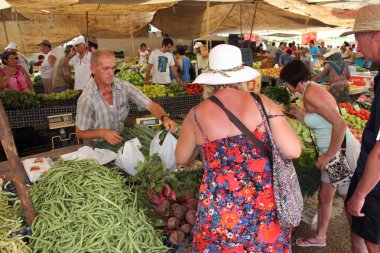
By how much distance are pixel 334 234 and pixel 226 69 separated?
3048mm

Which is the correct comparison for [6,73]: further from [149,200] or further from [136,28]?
[136,28]

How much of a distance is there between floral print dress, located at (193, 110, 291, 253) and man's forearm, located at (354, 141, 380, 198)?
605 millimetres

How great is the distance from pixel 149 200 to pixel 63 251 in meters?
0.65

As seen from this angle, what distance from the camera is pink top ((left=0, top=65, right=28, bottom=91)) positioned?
6.28m

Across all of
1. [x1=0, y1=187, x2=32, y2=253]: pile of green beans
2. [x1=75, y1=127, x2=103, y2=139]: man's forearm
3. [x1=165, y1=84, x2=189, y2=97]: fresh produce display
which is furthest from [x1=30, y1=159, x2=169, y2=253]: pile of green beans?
[x1=165, y1=84, x2=189, y2=97]: fresh produce display

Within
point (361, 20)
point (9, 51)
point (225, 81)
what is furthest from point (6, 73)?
point (361, 20)

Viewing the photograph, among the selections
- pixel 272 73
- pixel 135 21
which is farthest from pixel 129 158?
pixel 135 21

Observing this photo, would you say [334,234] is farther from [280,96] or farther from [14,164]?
[14,164]

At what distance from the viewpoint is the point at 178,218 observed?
2.09m

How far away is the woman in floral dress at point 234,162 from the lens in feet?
5.61

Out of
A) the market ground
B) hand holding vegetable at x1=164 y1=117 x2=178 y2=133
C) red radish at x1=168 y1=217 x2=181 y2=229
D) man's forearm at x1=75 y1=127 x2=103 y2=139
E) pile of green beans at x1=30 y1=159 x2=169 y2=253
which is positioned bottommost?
the market ground

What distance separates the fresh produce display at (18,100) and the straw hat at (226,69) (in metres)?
4.68

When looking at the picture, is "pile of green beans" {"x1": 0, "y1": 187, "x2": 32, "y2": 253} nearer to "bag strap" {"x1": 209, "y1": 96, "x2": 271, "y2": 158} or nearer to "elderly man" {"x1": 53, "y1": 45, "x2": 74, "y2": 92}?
"bag strap" {"x1": 209, "y1": 96, "x2": 271, "y2": 158}

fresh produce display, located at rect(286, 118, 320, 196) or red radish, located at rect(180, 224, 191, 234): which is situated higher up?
red radish, located at rect(180, 224, 191, 234)
